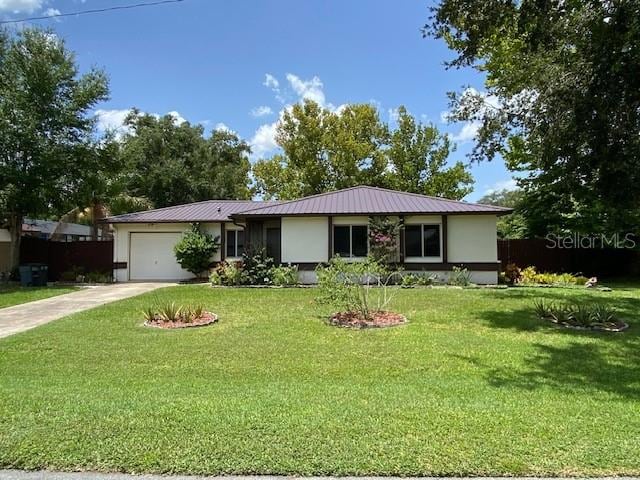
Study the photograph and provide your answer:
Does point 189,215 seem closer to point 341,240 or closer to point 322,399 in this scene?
point 341,240

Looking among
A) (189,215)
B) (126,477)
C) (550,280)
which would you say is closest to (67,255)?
(189,215)

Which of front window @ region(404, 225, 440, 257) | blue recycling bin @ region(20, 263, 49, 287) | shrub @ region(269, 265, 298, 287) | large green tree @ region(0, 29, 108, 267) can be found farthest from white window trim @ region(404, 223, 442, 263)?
blue recycling bin @ region(20, 263, 49, 287)

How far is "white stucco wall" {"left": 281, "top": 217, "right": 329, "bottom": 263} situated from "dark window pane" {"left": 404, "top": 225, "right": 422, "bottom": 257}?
3055 mm

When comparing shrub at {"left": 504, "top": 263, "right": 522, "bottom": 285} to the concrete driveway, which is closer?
the concrete driveway

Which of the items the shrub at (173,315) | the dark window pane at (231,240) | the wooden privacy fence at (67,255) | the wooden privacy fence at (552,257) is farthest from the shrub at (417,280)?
the wooden privacy fence at (67,255)

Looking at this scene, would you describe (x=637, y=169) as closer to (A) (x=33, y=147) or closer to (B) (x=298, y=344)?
(B) (x=298, y=344)

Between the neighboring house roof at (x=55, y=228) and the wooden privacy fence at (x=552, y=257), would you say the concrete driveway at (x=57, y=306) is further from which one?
the wooden privacy fence at (x=552, y=257)

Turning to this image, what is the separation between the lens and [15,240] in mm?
20406

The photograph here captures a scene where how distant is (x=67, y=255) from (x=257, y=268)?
1037 cm

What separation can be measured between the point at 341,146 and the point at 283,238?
18.5 metres

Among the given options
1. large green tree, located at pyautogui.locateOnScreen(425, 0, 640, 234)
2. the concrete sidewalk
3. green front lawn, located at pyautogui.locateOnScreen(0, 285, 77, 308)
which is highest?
large green tree, located at pyautogui.locateOnScreen(425, 0, 640, 234)

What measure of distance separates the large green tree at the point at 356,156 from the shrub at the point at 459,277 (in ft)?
62.7

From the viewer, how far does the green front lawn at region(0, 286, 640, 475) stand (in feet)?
12.3

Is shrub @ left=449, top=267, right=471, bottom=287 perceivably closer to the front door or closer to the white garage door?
the front door
